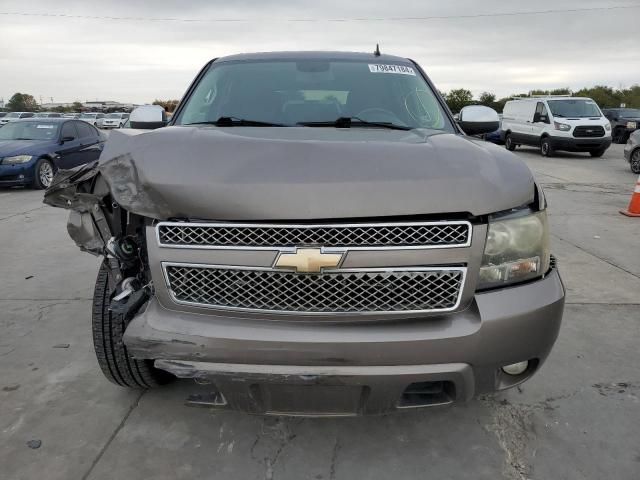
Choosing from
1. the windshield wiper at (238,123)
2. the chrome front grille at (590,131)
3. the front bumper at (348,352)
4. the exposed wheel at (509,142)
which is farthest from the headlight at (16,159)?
the exposed wheel at (509,142)

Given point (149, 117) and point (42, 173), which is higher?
point (149, 117)

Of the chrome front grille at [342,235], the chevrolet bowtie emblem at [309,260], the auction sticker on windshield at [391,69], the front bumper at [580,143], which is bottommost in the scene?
the front bumper at [580,143]

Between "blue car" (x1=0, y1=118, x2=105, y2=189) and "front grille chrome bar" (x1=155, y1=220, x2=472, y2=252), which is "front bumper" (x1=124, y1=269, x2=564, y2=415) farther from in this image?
"blue car" (x1=0, y1=118, x2=105, y2=189)

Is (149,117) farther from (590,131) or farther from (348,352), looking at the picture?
(590,131)

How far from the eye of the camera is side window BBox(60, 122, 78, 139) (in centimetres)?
Result: 1102

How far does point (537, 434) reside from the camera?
2.42 metres

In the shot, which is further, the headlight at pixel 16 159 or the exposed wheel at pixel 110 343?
the headlight at pixel 16 159

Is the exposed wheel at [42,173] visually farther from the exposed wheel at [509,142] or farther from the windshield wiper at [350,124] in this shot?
the exposed wheel at [509,142]

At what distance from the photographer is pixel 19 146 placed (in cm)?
1026

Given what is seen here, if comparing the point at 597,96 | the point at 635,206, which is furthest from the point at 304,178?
the point at 597,96

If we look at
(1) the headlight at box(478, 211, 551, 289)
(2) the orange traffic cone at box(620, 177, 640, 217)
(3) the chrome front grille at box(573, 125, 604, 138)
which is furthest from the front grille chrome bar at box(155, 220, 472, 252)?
(3) the chrome front grille at box(573, 125, 604, 138)

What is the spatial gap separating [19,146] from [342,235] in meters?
10.6

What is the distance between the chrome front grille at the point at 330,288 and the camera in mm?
1840

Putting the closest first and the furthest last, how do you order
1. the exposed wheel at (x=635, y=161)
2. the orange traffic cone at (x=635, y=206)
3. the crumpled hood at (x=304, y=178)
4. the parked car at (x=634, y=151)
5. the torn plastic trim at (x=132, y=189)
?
the crumpled hood at (x=304, y=178) < the torn plastic trim at (x=132, y=189) < the orange traffic cone at (x=635, y=206) < the parked car at (x=634, y=151) < the exposed wheel at (x=635, y=161)
